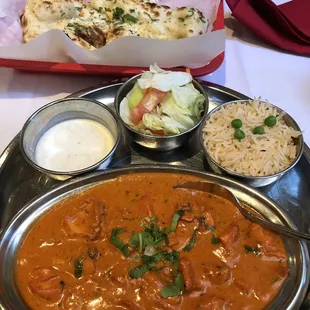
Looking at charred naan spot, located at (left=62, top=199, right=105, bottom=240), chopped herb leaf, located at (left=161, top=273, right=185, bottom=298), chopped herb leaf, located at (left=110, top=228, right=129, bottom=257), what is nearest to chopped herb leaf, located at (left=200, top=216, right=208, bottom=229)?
chopped herb leaf, located at (left=161, top=273, right=185, bottom=298)

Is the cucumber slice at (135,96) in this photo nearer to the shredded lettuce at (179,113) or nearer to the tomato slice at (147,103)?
the tomato slice at (147,103)

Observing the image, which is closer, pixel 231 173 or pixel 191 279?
pixel 191 279

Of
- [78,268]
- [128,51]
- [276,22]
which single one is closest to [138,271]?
[78,268]

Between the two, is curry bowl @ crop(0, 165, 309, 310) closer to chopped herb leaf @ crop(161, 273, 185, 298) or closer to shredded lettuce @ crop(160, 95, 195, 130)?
chopped herb leaf @ crop(161, 273, 185, 298)

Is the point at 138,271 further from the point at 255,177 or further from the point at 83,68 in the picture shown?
the point at 83,68

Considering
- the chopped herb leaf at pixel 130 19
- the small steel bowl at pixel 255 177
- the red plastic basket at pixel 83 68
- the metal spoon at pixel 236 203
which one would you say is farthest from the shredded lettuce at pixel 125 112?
the chopped herb leaf at pixel 130 19

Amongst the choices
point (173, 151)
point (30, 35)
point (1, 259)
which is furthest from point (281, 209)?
point (30, 35)

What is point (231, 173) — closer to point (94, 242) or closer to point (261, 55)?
point (94, 242)
